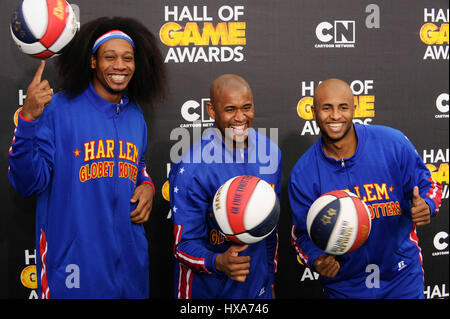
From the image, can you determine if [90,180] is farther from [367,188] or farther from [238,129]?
[367,188]

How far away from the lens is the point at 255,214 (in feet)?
6.66

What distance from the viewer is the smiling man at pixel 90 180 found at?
234cm

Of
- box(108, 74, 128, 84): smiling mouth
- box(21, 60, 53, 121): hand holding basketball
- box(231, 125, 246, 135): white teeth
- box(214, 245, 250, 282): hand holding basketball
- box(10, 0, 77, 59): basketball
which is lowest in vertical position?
box(214, 245, 250, 282): hand holding basketball

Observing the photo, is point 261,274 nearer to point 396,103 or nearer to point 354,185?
point 354,185

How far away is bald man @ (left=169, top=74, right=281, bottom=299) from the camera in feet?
7.64

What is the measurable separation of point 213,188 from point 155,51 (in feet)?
3.00

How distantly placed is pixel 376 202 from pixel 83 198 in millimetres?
1524

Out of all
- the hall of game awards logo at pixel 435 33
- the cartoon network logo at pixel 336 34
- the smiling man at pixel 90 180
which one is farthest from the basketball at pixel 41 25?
the hall of game awards logo at pixel 435 33

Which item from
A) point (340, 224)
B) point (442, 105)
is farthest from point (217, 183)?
point (442, 105)

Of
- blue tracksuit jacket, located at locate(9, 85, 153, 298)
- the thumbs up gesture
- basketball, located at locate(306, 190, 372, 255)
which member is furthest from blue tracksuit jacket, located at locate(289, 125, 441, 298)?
blue tracksuit jacket, located at locate(9, 85, 153, 298)

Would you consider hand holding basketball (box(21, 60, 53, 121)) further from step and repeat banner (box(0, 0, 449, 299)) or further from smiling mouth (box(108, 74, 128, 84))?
step and repeat banner (box(0, 0, 449, 299))

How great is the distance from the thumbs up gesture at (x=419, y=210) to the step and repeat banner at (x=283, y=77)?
1105 millimetres

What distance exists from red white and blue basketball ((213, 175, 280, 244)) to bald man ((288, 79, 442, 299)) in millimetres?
434
